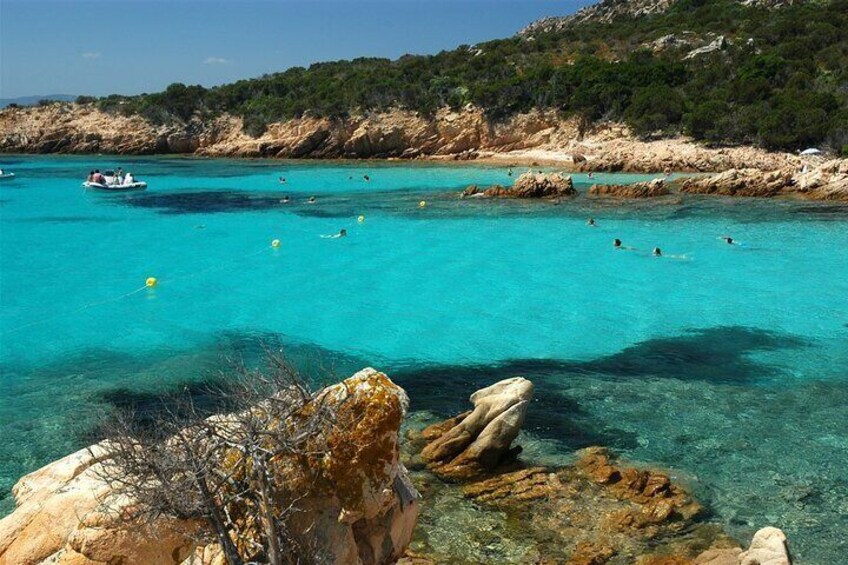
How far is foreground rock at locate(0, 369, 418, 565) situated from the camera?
562cm

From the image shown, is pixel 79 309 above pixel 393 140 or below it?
below

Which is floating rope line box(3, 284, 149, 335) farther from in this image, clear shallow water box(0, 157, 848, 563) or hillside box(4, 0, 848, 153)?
hillside box(4, 0, 848, 153)

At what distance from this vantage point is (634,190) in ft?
130

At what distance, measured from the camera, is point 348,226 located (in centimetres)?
3484

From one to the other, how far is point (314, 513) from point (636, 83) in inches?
2473

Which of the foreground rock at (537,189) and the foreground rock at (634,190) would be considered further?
the foreground rock at (537,189)

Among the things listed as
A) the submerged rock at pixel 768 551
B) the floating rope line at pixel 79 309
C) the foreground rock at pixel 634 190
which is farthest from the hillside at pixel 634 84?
the submerged rock at pixel 768 551

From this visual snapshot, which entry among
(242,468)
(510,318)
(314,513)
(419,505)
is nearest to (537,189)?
(510,318)

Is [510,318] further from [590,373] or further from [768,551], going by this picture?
[768,551]

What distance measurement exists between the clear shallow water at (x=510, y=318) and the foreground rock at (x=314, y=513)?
215 inches

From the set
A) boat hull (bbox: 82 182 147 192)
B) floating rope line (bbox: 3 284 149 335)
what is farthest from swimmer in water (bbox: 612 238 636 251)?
boat hull (bbox: 82 182 147 192)

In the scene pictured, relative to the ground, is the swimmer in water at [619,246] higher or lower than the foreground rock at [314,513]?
lower

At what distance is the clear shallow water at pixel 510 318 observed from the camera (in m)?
11.8

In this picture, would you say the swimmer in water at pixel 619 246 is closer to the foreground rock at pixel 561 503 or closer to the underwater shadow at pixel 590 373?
the underwater shadow at pixel 590 373
